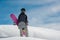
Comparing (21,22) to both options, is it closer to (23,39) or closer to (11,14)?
(11,14)

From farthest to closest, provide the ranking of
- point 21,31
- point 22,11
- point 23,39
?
point 22,11, point 21,31, point 23,39

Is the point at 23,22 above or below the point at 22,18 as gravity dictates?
below

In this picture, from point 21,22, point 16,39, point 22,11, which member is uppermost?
point 22,11

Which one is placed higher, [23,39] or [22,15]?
[22,15]

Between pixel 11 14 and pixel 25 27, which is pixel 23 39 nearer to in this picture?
pixel 25 27

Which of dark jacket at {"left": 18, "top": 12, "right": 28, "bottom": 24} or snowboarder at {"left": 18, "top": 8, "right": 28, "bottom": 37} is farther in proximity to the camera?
dark jacket at {"left": 18, "top": 12, "right": 28, "bottom": 24}

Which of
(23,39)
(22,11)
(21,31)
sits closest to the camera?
(23,39)

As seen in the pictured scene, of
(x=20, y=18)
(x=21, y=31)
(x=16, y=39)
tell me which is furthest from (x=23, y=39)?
(x=20, y=18)

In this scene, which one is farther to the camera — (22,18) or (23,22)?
(22,18)

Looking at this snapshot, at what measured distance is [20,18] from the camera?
27.1ft

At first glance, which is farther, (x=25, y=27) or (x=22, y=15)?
(x=22, y=15)

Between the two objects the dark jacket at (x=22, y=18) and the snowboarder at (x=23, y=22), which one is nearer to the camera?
the snowboarder at (x=23, y=22)

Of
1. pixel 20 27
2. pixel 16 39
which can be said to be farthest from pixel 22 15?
pixel 16 39

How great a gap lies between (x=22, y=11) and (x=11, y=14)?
74 centimetres
